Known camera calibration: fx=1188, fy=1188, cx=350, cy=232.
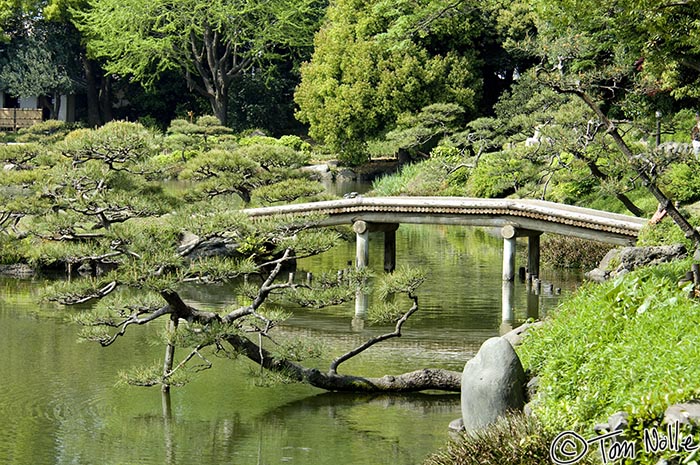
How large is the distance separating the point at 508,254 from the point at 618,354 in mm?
13431

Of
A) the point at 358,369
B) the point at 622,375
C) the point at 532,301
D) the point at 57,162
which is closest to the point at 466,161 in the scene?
the point at 532,301

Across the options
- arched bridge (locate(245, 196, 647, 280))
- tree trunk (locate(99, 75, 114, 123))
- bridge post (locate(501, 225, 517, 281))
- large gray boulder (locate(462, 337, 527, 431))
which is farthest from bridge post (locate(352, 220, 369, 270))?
tree trunk (locate(99, 75, 114, 123))

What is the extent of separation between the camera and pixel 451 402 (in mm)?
14180

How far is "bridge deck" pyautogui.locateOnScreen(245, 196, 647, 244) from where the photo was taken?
73.1 ft

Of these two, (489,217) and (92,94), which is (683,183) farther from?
(92,94)

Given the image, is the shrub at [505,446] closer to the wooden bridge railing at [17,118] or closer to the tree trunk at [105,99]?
the wooden bridge railing at [17,118]

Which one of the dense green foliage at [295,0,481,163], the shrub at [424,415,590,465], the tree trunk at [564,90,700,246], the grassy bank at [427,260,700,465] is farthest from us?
the dense green foliage at [295,0,481,163]

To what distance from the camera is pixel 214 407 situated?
14.0 m

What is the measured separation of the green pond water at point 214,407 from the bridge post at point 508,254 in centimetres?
327

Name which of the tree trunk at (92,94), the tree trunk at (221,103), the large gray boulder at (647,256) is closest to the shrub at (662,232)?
the large gray boulder at (647,256)

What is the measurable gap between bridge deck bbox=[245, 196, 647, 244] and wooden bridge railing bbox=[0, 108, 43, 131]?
116 ft

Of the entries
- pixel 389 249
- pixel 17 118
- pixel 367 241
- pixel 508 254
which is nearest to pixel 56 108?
pixel 17 118

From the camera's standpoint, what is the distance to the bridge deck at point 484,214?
2228 centimetres

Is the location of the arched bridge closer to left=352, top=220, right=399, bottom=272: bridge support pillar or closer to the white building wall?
left=352, top=220, right=399, bottom=272: bridge support pillar
